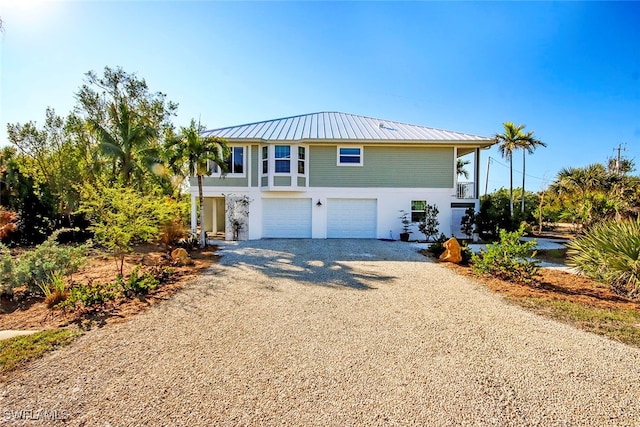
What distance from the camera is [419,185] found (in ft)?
50.3

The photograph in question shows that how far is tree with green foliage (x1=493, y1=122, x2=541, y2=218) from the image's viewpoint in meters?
20.9

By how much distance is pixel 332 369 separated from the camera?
131 inches

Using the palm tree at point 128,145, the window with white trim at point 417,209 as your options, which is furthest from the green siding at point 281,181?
the window with white trim at point 417,209

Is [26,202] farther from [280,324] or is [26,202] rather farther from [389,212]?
[389,212]

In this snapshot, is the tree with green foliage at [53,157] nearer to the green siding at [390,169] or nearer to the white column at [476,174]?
the green siding at [390,169]

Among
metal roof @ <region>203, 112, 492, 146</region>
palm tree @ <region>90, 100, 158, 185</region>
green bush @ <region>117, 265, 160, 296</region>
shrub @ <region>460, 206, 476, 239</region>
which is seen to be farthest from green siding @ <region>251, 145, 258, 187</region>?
shrub @ <region>460, 206, 476, 239</region>

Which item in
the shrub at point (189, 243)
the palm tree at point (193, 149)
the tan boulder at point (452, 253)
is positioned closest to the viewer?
the tan boulder at point (452, 253)

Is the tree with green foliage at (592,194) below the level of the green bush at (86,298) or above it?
above

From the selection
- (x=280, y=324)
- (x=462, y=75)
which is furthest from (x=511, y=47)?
(x=280, y=324)

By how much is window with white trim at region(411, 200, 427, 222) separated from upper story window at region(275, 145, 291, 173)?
672 cm

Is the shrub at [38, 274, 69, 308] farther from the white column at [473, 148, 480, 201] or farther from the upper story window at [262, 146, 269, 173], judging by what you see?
the white column at [473, 148, 480, 201]

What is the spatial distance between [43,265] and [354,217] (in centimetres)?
1203

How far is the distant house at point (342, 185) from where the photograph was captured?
15.1 metres

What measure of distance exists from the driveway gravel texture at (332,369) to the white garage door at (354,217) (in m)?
9.48
